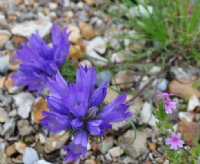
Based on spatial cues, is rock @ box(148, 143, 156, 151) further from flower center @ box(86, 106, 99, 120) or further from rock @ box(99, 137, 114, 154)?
flower center @ box(86, 106, 99, 120)

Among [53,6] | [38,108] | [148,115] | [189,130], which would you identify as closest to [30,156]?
[38,108]

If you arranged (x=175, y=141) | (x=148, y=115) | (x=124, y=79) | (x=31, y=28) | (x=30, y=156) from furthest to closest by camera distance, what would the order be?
(x=31, y=28)
(x=124, y=79)
(x=148, y=115)
(x=30, y=156)
(x=175, y=141)

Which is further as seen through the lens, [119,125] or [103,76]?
[103,76]

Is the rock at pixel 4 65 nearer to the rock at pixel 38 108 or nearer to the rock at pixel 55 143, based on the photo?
the rock at pixel 38 108

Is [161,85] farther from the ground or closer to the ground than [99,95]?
closer to the ground

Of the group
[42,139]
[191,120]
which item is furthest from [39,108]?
[191,120]

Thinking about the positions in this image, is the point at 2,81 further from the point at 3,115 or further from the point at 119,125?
the point at 119,125

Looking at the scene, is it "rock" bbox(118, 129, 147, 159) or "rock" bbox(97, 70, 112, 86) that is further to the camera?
"rock" bbox(97, 70, 112, 86)

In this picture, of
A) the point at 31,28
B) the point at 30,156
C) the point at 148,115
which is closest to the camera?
the point at 30,156

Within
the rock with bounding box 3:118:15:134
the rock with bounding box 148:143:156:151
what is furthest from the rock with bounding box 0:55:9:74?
the rock with bounding box 148:143:156:151
